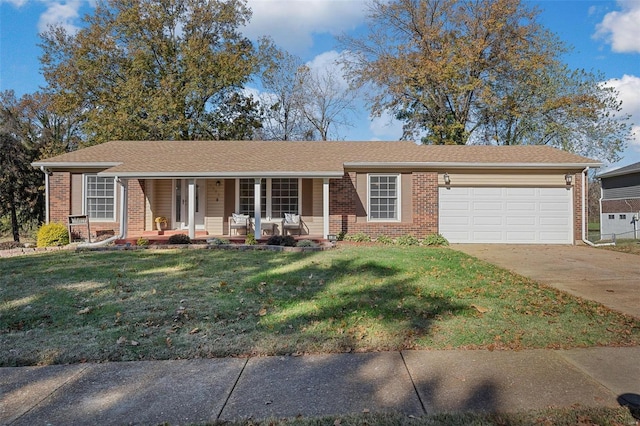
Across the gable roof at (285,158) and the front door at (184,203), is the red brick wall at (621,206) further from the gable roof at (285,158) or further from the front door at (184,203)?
the front door at (184,203)

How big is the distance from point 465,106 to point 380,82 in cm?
545

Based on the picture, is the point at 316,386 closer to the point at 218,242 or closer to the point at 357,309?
the point at 357,309

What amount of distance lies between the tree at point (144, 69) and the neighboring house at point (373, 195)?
6919mm

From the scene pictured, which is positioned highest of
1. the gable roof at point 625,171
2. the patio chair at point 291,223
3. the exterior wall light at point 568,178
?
the gable roof at point 625,171

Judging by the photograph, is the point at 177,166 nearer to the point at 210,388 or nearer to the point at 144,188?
the point at 144,188

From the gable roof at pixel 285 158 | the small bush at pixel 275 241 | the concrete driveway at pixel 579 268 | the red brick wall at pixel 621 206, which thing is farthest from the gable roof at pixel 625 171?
the small bush at pixel 275 241

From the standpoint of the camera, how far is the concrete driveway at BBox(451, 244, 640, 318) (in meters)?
6.43

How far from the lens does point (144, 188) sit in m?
14.4

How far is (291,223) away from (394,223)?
3656mm

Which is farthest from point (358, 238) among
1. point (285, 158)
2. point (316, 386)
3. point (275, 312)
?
point (316, 386)

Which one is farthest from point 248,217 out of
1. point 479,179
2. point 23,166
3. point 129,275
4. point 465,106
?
point 465,106

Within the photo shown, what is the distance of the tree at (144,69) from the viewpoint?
20.8 m

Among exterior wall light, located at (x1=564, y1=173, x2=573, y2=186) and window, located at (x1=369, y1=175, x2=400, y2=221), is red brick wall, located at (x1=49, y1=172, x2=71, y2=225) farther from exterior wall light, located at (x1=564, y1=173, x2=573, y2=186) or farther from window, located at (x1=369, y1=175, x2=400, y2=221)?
exterior wall light, located at (x1=564, y1=173, x2=573, y2=186)

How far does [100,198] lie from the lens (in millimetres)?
14320
